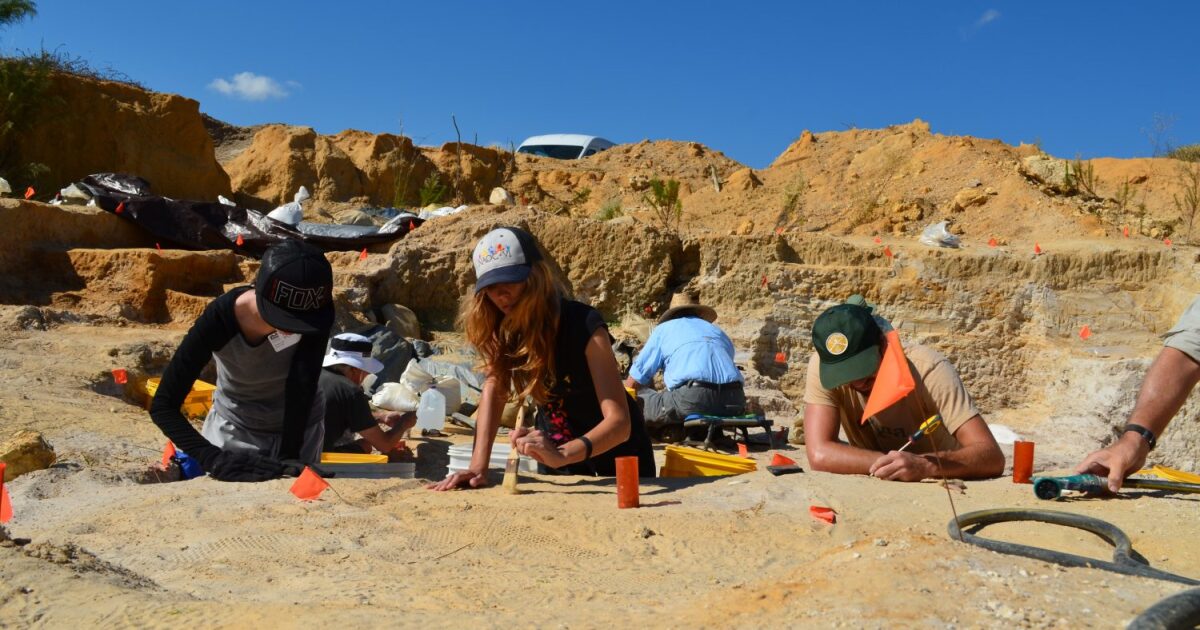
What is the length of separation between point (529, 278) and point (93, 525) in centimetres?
149

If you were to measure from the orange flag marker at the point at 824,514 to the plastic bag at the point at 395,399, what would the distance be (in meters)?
4.09

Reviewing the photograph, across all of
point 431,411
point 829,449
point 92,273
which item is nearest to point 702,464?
point 829,449

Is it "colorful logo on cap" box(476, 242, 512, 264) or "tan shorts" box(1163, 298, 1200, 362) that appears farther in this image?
"colorful logo on cap" box(476, 242, 512, 264)

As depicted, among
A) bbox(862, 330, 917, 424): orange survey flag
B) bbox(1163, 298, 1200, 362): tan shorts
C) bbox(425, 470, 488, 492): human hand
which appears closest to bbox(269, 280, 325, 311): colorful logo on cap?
bbox(425, 470, 488, 492): human hand

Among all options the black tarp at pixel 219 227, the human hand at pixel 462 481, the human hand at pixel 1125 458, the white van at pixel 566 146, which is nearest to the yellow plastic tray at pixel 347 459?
the human hand at pixel 462 481

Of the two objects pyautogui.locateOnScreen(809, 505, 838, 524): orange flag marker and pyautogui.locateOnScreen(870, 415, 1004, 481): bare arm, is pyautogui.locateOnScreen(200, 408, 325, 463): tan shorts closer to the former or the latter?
pyautogui.locateOnScreen(809, 505, 838, 524): orange flag marker

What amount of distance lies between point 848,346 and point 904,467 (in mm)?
458

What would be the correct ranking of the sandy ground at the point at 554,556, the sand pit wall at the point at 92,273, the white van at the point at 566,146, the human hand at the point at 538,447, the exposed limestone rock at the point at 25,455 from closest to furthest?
the sandy ground at the point at 554,556 → the human hand at the point at 538,447 → the exposed limestone rock at the point at 25,455 → the sand pit wall at the point at 92,273 → the white van at the point at 566,146

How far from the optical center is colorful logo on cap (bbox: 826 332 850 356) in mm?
3176

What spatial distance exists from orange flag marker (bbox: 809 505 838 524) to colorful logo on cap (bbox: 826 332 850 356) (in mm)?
569

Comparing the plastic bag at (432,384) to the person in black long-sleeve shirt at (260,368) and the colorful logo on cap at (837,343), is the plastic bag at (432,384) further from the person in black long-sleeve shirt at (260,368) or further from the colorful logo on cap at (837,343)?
the colorful logo on cap at (837,343)

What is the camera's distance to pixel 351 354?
16.4 feet

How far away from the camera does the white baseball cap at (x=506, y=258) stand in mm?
2959

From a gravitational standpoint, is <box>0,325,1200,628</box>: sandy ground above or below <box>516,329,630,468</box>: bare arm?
below
